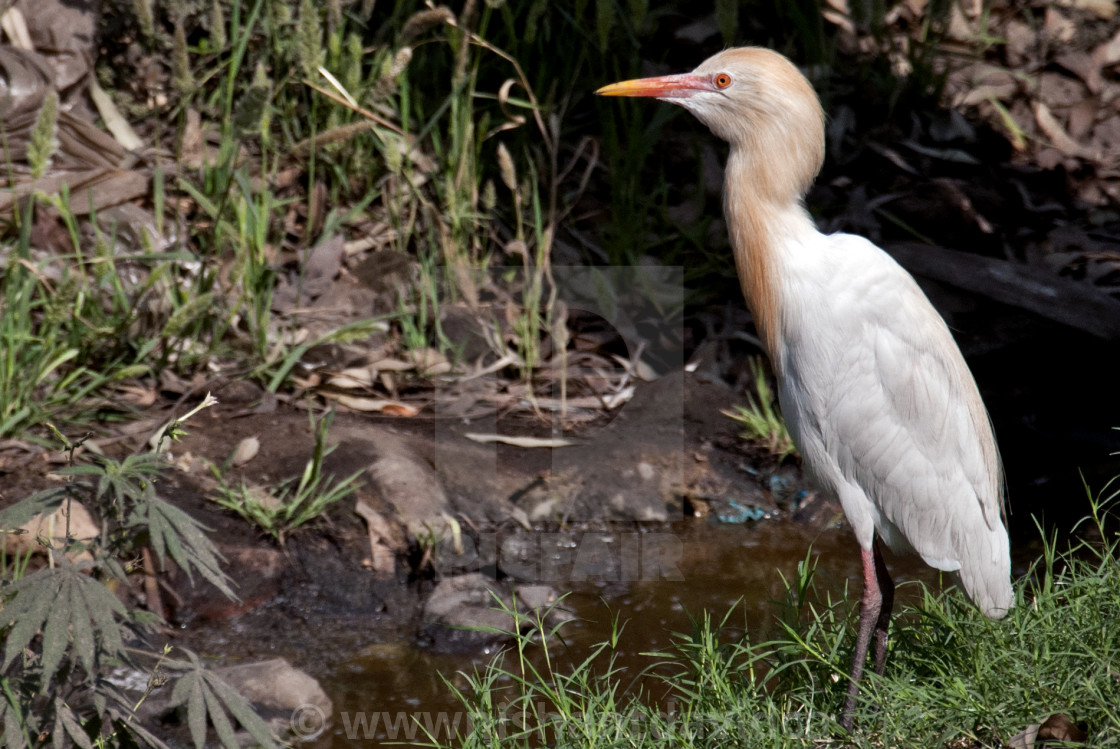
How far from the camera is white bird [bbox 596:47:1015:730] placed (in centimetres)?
275

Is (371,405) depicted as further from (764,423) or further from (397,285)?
(764,423)

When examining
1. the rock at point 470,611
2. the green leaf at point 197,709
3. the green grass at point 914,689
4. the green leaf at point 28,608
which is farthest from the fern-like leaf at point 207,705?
the rock at point 470,611

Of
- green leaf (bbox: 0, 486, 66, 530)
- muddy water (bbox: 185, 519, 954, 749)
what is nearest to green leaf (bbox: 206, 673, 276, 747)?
green leaf (bbox: 0, 486, 66, 530)

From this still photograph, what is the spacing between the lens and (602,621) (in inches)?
144

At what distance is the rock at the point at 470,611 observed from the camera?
3.47 metres

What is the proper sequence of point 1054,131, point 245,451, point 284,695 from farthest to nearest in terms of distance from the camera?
point 1054,131 < point 245,451 < point 284,695

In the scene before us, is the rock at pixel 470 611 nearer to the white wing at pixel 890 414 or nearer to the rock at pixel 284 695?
the rock at pixel 284 695

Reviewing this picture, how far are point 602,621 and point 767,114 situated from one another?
176 centimetres

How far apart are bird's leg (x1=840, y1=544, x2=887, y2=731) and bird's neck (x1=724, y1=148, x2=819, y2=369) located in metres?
0.57

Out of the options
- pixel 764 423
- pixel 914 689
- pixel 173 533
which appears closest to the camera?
pixel 173 533

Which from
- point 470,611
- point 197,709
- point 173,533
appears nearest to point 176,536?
point 173,533

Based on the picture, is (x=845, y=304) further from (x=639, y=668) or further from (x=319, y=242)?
(x=319, y=242)

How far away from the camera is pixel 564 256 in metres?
5.30

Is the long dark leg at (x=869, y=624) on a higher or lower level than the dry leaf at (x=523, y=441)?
higher
